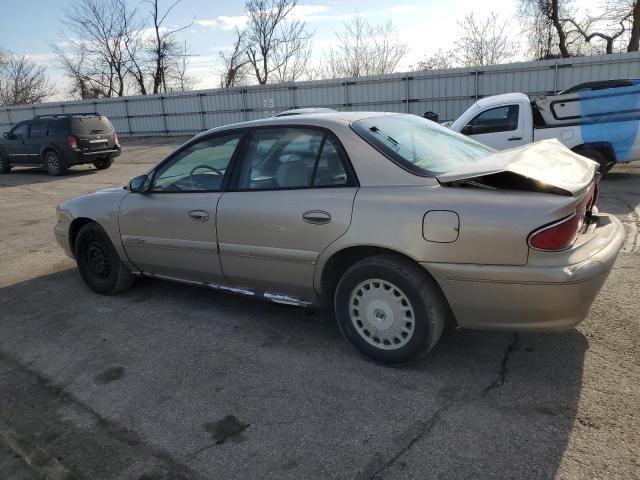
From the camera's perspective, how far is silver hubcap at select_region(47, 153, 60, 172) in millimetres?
15990

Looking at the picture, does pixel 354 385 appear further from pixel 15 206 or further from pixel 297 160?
pixel 15 206

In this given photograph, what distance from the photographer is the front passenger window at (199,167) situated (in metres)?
4.04

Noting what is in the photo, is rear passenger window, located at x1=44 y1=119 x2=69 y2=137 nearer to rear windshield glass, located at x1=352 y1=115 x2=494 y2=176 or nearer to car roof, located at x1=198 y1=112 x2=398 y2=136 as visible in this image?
car roof, located at x1=198 y1=112 x2=398 y2=136

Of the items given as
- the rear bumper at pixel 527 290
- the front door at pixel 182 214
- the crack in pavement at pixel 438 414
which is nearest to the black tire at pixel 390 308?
the rear bumper at pixel 527 290

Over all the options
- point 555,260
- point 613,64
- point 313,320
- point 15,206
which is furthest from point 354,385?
point 613,64

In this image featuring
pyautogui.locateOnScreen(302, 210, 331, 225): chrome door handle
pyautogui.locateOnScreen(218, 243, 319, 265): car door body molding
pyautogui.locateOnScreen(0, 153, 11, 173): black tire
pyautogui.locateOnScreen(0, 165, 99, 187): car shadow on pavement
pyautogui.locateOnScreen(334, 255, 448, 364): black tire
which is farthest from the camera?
pyautogui.locateOnScreen(0, 153, 11, 173): black tire

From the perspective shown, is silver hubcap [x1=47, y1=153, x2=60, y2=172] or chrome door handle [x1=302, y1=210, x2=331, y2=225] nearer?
chrome door handle [x1=302, y1=210, x2=331, y2=225]

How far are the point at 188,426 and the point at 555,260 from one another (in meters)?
2.20

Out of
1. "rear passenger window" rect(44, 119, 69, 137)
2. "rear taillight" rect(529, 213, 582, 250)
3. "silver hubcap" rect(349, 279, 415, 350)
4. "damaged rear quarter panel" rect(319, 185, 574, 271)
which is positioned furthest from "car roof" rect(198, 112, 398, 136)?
"rear passenger window" rect(44, 119, 69, 137)

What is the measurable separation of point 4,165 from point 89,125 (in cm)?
449

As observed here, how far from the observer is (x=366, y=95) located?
21.5m

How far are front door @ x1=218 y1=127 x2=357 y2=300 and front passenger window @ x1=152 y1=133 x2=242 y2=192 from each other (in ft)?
0.69

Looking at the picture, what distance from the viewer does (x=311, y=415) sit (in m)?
2.90

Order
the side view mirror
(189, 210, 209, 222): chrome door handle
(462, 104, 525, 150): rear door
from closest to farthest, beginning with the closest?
(189, 210, 209, 222): chrome door handle, the side view mirror, (462, 104, 525, 150): rear door
